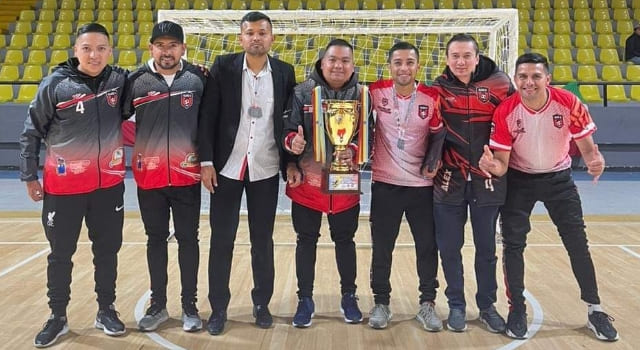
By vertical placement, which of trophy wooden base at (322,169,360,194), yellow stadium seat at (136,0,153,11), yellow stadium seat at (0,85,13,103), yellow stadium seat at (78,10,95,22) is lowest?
trophy wooden base at (322,169,360,194)

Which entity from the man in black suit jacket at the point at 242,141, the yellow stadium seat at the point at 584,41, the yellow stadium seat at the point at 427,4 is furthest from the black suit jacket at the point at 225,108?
the yellow stadium seat at the point at 584,41

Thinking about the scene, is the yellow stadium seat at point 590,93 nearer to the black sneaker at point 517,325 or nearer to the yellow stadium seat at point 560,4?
the yellow stadium seat at point 560,4

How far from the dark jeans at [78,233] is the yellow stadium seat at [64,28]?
10898mm

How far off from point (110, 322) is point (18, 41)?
11427mm

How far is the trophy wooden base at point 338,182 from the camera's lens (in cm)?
331

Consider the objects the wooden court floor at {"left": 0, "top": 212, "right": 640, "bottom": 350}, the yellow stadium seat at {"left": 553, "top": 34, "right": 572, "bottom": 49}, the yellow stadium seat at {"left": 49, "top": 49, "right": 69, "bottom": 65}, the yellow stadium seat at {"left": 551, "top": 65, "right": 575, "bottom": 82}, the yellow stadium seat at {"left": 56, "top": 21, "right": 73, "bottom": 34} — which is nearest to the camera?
the wooden court floor at {"left": 0, "top": 212, "right": 640, "bottom": 350}

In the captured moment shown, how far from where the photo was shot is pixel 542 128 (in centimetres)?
334

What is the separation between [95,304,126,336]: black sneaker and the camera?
344 cm

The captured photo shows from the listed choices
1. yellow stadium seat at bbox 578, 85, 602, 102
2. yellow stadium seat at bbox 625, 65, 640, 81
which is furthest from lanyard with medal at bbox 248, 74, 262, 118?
yellow stadium seat at bbox 625, 65, 640, 81

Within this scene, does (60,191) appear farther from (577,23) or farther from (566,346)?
(577,23)

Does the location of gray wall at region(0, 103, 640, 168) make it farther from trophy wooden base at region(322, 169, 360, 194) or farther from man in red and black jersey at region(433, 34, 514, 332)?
trophy wooden base at region(322, 169, 360, 194)

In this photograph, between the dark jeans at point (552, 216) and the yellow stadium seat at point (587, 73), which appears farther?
the yellow stadium seat at point (587, 73)

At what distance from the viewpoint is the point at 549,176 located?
3.37m

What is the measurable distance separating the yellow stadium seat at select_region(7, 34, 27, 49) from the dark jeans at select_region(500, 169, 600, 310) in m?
12.3
